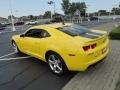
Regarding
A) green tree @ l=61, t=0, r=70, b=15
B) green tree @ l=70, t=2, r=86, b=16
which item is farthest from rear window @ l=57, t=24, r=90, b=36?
green tree @ l=61, t=0, r=70, b=15

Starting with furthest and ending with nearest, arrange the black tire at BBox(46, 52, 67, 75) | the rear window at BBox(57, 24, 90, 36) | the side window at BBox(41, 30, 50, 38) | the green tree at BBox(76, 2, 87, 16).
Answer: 1. the green tree at BBox(76, 2, 87, 16)
2. the side window at BBox(41, 30, 50, 38)
3. the rear window at BBox(57, 24, 90, 36)
4. the black tire at BBox(46, 52, 67, 75)

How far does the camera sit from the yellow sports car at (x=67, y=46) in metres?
5.86

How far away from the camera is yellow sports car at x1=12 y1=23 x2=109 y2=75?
5859mm

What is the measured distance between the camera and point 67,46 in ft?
19.7

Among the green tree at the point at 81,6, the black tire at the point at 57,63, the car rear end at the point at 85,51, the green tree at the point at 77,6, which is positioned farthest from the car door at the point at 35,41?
the green tree at the point at 81,6

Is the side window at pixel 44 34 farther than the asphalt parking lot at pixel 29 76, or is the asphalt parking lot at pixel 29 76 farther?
the side window at pixel 44 34

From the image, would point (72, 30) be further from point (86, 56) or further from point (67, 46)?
point (86, 56)

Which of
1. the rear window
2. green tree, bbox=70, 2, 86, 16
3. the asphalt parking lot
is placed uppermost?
green tree, bbox=70, 2, 86, 16

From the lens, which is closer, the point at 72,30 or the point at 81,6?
the point at 72,30

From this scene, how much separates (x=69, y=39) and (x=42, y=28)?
4.82ft

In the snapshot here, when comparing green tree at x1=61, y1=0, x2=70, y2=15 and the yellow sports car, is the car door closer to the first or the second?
the yellow sports car

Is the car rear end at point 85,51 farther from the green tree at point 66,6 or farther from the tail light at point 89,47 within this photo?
the green tree at point 66,6

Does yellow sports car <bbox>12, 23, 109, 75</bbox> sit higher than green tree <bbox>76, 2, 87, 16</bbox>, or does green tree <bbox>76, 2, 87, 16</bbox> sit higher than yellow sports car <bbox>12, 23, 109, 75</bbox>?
green tree <bbox>76, 2, 87, 16</bbox>

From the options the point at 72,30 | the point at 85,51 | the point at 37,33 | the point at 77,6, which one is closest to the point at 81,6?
the point at 77,6
